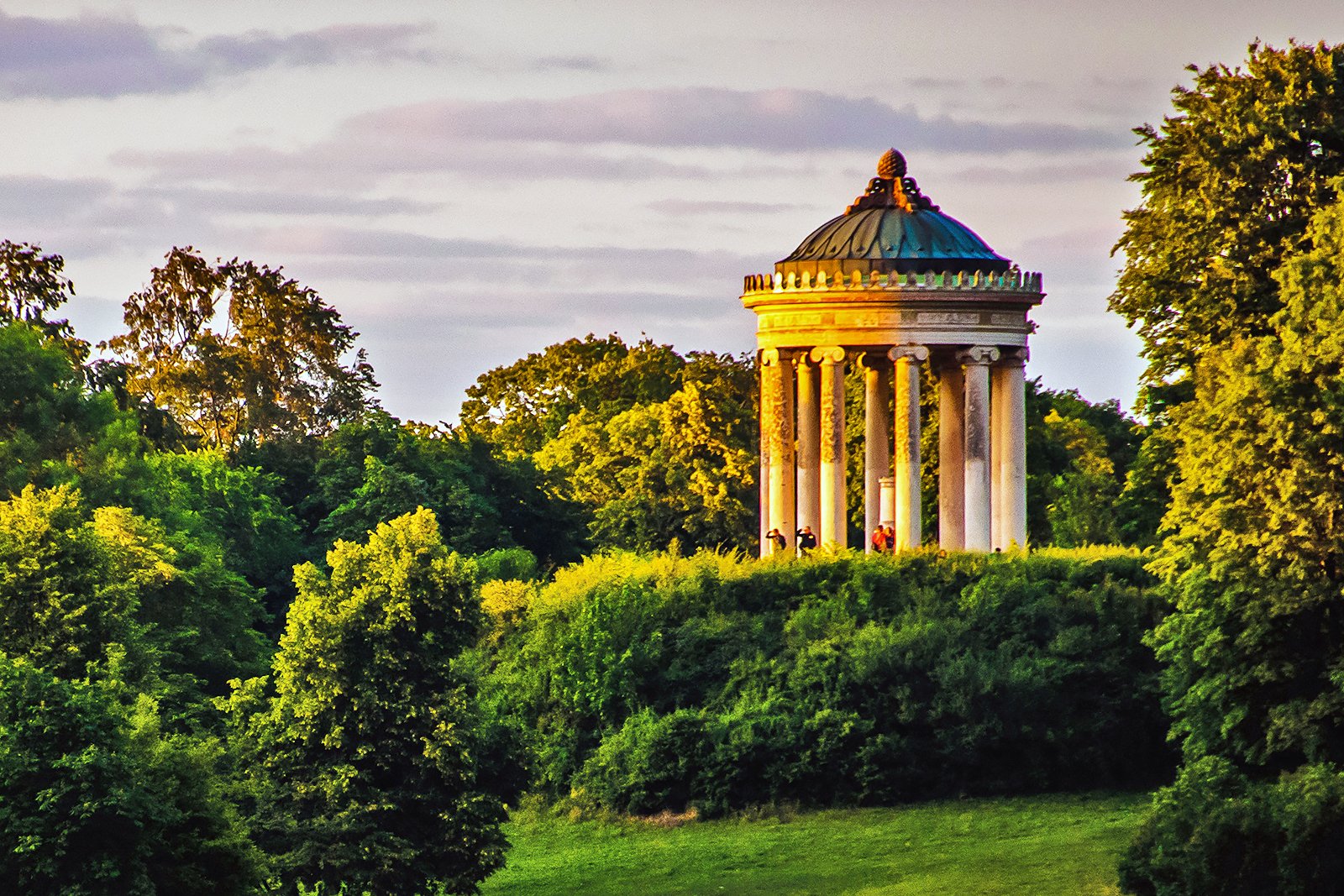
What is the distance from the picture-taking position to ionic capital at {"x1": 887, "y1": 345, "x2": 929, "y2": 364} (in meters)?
66.3

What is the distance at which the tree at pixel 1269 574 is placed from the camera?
46.8m

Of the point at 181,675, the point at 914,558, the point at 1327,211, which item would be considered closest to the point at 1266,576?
the point at 1327,211

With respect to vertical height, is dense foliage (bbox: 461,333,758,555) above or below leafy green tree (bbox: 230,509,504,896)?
above

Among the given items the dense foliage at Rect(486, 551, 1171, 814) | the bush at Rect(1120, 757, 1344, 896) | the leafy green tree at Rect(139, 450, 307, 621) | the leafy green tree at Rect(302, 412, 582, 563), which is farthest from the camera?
the leafy green tree at Rect(302, 412, 582, 563)

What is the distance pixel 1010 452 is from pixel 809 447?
4.37 m

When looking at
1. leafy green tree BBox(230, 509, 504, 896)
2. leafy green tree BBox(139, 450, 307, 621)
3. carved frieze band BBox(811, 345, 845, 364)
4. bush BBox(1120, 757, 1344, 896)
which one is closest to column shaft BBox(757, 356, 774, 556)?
carved frieze band BBox(811, 345, 845, 364)

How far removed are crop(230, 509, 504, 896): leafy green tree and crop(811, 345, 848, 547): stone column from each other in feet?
63.4

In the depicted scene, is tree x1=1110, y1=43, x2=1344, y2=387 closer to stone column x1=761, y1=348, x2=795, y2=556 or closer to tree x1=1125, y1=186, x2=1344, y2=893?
tree x1=1125, y1=186, x2=1344, y2=893

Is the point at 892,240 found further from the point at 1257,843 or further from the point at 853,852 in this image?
the point at 1257,843

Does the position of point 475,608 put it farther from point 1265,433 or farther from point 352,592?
point 1265,433

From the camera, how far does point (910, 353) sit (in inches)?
2611

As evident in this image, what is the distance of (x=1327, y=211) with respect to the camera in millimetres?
48219

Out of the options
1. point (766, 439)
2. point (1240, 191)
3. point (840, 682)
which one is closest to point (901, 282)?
point (766, 439)

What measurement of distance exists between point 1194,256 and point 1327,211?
4.20m
